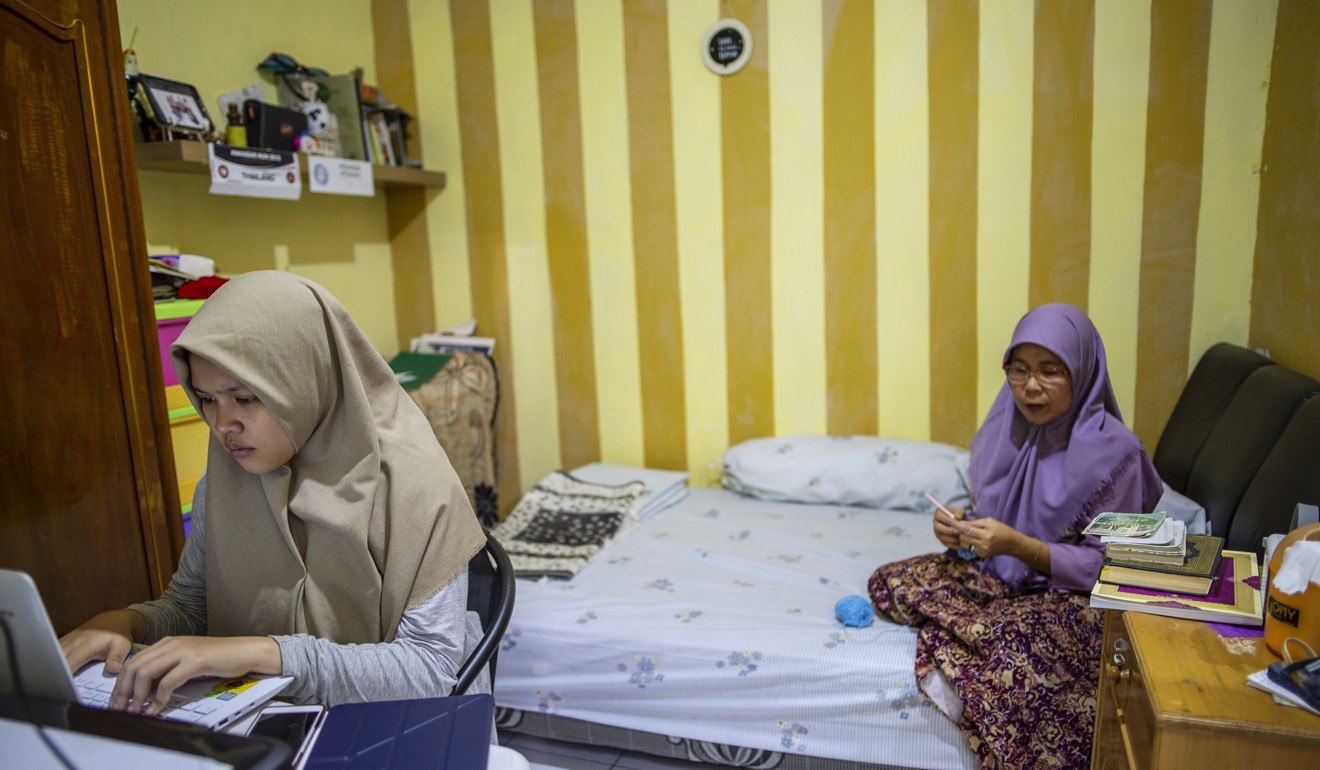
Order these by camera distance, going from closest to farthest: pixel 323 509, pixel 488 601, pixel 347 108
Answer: pixel 323 509
pixel 488 601
pixel 347 108

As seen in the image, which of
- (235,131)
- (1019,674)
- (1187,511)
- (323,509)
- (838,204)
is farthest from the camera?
(838,204)

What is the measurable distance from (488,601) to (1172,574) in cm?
122

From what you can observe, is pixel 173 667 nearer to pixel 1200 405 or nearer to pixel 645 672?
pixel 645 672

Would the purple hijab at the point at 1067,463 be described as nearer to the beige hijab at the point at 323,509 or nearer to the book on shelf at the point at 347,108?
the beige hijab at the point at 323,509

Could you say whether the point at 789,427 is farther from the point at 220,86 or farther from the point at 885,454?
the point at 220,86

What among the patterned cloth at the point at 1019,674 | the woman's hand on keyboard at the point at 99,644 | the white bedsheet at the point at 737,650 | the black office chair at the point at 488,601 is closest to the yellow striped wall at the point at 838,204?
the white bedsheet at the point at 737,650

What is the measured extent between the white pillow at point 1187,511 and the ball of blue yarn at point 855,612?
765mm

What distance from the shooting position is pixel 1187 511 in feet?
7.18

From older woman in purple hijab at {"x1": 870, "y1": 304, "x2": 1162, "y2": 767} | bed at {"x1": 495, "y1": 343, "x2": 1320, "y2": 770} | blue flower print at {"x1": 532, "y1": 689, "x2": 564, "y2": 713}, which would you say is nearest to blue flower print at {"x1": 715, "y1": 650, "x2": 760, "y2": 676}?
bed at {"x1": 495, "y1": 343, "x2": 1320, "y2": 770}

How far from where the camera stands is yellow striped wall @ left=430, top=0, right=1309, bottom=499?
2.71 meters

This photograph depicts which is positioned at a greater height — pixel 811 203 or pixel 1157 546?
pixel 811 203

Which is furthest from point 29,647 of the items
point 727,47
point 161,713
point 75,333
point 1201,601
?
point 727,47

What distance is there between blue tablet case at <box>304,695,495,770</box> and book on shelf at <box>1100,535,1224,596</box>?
3.57 ft

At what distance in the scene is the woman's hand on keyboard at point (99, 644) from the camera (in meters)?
1.22
